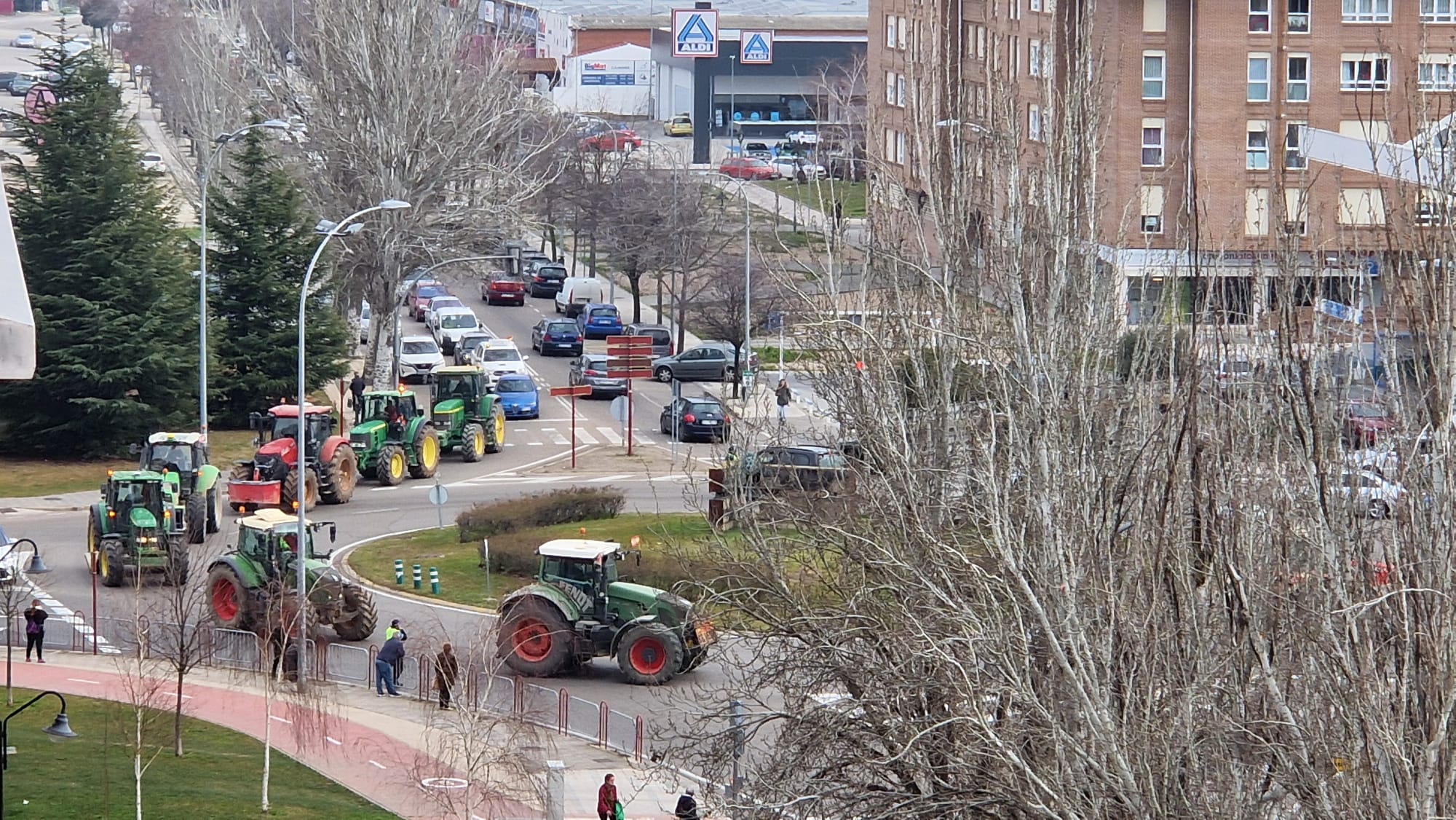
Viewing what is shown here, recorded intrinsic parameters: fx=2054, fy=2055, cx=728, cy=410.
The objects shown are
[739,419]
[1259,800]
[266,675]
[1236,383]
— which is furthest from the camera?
[266,675]

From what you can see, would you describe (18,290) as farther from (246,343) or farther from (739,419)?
(246,343)

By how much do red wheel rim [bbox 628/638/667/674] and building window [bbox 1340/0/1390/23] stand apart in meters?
37.1

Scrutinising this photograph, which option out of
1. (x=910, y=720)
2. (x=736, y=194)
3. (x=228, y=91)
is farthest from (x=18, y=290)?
(x=736, y=194)

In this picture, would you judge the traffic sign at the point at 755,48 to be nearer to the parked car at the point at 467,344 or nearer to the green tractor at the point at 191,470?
the parked car at the point at 467,344

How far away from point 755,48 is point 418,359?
6355 centimetres

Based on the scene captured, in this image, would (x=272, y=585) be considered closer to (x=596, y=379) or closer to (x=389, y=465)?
(x=389, y=465)

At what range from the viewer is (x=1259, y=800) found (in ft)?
40.7

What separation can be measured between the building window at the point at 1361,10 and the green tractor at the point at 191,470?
115 feet

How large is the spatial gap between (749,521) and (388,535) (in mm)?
19137

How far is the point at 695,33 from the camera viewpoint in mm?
115938

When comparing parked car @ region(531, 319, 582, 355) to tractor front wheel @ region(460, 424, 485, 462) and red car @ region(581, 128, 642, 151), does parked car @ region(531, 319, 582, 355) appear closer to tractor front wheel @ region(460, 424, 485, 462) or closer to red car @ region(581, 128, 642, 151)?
red car @ region(581, 128, 642, 151)

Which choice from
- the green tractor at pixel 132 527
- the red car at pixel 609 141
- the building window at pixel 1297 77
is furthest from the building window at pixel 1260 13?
the green tractor at pixel 132 527

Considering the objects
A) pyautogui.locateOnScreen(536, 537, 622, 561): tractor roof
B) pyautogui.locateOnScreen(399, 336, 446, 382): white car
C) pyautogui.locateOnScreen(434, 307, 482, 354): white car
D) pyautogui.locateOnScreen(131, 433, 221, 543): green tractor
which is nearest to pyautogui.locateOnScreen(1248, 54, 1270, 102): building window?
pyautogui.locateOnScreen(399, 336, 446, 382): white car

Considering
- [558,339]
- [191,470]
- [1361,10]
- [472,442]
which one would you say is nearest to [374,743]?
[191,470]
